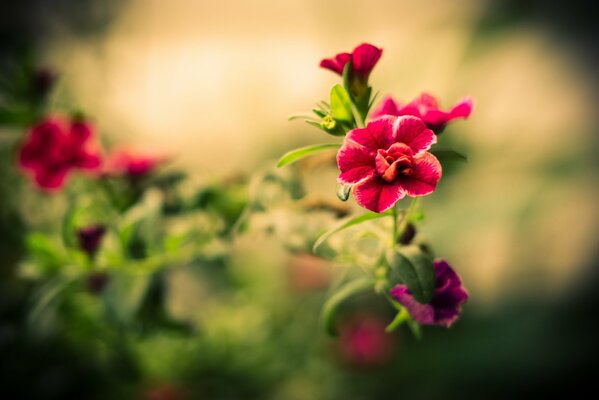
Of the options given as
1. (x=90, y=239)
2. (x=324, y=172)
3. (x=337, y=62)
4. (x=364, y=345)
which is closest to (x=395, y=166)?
(x=337, y=62)

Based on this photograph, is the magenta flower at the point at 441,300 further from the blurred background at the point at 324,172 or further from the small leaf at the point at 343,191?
the blurred background at the point at 324,172

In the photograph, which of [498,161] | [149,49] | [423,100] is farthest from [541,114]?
[423,100]

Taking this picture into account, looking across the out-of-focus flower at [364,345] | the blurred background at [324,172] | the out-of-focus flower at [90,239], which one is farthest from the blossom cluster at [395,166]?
the out-of-focus flower at [364,345]

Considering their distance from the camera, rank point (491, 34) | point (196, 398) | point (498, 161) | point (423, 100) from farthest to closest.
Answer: point (498, 161)
point (491, 34)
point (196, 398)
point (423, 100)

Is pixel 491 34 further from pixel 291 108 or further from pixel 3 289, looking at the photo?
pixel 3 289

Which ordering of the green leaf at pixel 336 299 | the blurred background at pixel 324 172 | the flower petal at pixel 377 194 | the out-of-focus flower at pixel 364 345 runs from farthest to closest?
Result: the out-of-focus flower at pixel 364 345
the blurred background at pixel 324 172
the green leaf at pixel 336 299
the flower petal at pixel 377 194
